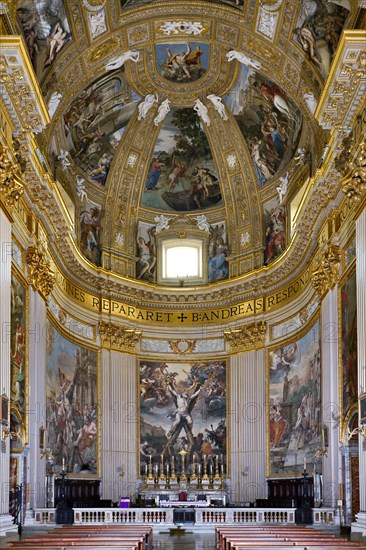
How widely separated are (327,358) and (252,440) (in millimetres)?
9110

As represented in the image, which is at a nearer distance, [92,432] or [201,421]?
[92,432]

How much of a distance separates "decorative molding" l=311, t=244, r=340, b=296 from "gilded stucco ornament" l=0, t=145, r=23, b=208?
33.0ft

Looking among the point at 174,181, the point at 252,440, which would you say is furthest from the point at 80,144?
the point at 252,440

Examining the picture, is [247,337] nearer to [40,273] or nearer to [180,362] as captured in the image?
[180,362]

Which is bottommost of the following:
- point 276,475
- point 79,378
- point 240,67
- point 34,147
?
point 276,475

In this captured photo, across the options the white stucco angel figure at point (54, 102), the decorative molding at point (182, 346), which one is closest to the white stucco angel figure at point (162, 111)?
the white stucco angel figure at point (54, 102)

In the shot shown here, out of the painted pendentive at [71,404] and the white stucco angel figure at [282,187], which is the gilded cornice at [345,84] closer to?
the white stucco angel figure at [282,187]

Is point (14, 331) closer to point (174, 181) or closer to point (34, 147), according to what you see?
point (34, 147)

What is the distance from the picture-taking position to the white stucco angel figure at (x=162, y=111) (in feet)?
123

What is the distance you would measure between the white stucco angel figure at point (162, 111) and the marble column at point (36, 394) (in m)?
11.3

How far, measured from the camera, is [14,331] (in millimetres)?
26469

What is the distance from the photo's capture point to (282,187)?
36.7 metres

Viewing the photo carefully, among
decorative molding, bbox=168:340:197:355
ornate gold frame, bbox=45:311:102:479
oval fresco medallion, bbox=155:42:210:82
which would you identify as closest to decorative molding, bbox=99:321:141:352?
ornate gold frame, bbox=45:311:102:479

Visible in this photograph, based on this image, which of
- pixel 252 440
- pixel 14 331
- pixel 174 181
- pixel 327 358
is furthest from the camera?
pixel 174 181
